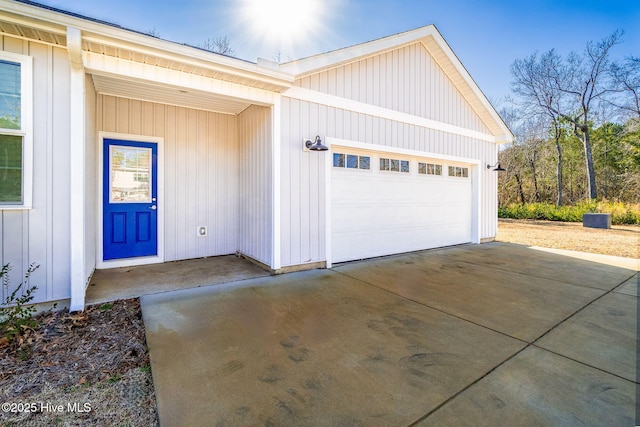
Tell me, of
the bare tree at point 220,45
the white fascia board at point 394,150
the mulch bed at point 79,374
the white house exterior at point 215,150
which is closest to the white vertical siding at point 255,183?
the white house exterior at point 215,150

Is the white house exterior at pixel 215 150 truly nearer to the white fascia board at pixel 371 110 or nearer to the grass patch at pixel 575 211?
the white fascia board at pixel 371 110

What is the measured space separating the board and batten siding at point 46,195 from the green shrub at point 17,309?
2.4 inches

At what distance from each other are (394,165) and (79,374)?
574 cm

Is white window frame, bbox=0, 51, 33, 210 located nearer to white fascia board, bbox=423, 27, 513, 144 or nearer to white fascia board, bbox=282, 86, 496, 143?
white fascia board, bbox=282, 86, 496, 143

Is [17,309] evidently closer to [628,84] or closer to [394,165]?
[394,165]

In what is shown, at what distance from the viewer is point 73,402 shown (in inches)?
74.2

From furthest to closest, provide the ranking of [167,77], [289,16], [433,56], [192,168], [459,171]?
1. [459,171]
2. [433,56]
3. [289,16]
4. [192,168]
5. [167,77]

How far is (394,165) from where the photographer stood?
6.32 meters

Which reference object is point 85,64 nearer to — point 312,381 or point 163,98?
point 163,98

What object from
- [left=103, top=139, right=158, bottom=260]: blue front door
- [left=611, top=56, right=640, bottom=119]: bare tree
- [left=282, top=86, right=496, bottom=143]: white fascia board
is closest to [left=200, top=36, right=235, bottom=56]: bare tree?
[left=103, top=139, right=158, bottom=260]: blue front door

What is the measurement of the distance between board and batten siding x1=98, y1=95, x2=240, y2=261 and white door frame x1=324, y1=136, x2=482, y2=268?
6.51ft

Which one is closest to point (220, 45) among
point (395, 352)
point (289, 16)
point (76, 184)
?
point (289, 16)

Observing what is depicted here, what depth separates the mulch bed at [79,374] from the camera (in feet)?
5.84

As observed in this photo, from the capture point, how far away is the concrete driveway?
1.82 m
